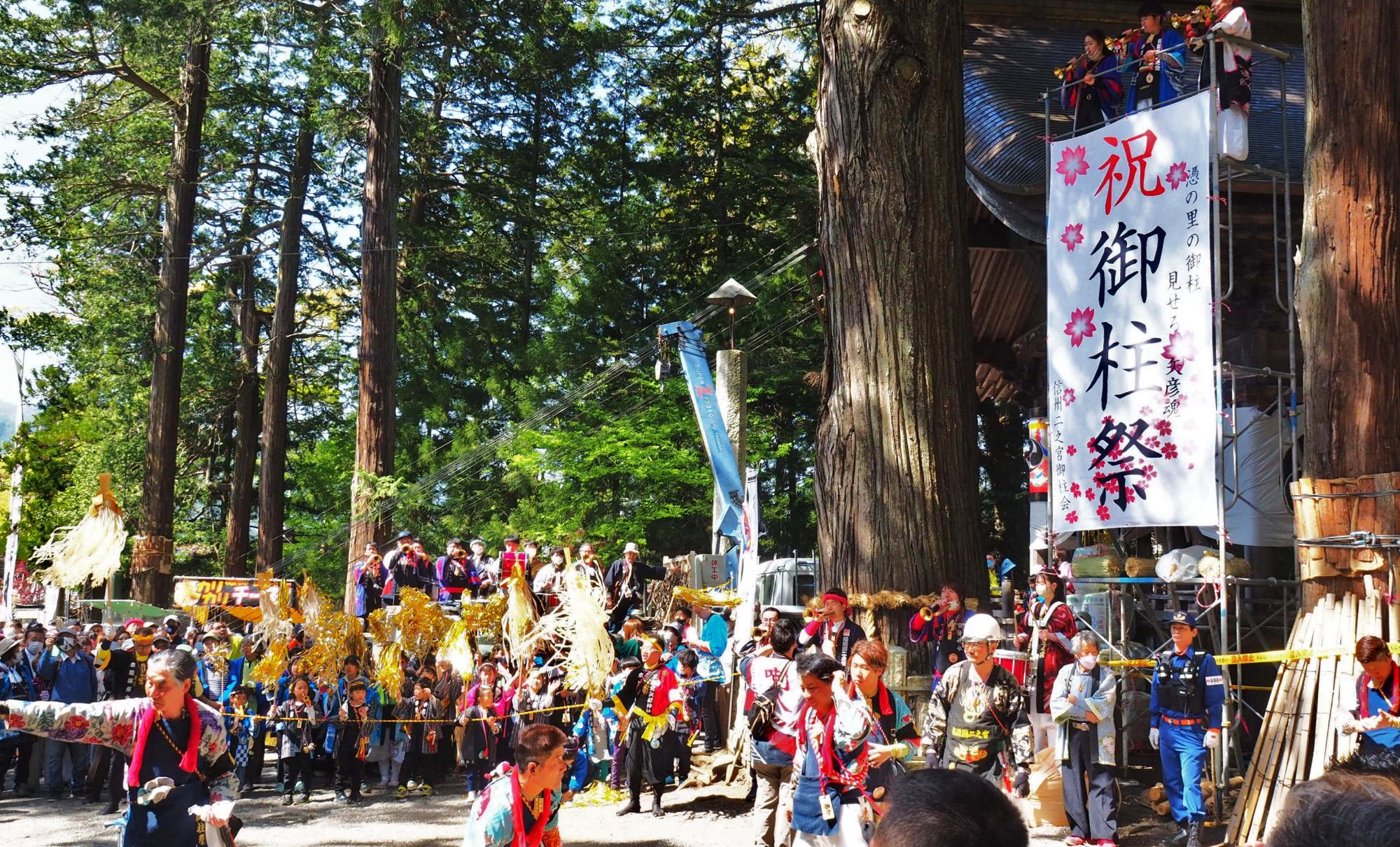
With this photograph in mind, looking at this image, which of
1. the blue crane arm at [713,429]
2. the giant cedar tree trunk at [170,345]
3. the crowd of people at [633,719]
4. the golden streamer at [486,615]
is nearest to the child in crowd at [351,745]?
the crowd of people at [633,719]

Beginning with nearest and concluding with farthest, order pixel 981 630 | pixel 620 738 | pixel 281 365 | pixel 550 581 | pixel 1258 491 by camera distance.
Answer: pixel 981 630
pixel 620 738
pixel 1258 491
pixel 550 581
pixel 281 365

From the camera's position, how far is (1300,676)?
8.09 meters

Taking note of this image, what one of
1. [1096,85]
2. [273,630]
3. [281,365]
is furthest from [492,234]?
[1096,85]

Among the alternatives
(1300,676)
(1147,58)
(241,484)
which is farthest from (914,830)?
(241,484)

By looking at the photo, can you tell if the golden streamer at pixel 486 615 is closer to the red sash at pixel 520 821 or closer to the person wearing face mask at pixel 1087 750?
the person wearing face mask at pixel 1087 750

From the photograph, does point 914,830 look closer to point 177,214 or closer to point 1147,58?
point 1147,58

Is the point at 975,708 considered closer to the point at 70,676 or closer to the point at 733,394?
the point at 733,394

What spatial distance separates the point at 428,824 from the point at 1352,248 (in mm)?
9406

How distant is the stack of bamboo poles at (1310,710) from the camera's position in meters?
7.76

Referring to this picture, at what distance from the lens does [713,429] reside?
14.5 m

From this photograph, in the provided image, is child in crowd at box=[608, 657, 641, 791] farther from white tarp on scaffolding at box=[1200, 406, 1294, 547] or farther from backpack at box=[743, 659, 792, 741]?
white tarp on scaffolding at box=[1200, 406, 1294, 547]

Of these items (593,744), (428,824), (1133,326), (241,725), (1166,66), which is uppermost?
(1166,66)

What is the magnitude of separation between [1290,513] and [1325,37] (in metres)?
5.78

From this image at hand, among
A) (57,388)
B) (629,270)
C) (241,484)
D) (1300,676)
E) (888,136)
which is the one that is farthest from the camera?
(57,388)
